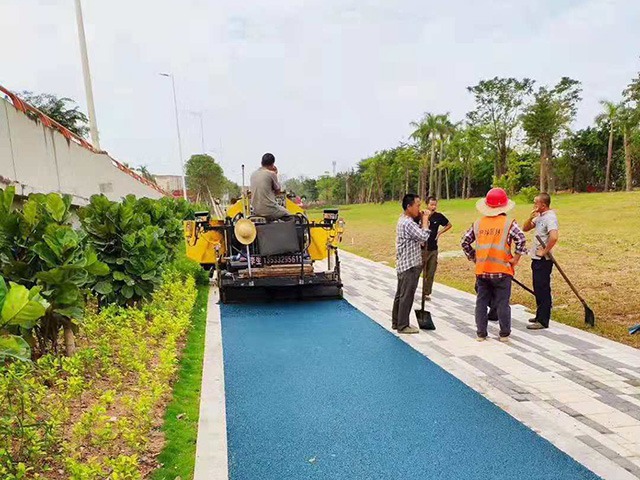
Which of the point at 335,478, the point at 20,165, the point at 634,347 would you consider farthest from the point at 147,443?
the point at 20,165

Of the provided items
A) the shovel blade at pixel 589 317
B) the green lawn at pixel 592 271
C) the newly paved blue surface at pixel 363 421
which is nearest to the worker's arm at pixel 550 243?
the shovel blade at pixel 589 317

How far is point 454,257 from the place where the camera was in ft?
45.2

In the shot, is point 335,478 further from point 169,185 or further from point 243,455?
point 169,185

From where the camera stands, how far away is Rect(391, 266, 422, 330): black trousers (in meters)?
6.09

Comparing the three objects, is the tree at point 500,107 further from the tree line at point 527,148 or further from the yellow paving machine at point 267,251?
the yellow paving machine at point 267,251

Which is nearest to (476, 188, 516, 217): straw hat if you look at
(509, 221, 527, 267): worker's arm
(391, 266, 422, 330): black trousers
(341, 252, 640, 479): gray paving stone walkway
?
(509, 221, 527, 267): worker's arm

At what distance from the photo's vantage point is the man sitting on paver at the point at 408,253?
5.96m

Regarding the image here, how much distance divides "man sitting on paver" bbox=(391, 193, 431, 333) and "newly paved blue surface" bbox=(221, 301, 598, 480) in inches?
20.2

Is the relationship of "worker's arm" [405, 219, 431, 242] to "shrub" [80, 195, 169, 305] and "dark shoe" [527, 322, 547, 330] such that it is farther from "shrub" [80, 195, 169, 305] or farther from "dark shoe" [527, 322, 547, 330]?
"shrub" [80, 195, 169, 305]

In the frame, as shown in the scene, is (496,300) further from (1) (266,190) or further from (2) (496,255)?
(1) (266,190)

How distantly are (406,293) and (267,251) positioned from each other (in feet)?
A: 9.37

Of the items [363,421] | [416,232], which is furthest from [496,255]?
[363,421]

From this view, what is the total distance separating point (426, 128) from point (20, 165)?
159ft

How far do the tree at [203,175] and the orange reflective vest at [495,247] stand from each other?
51366 mm
